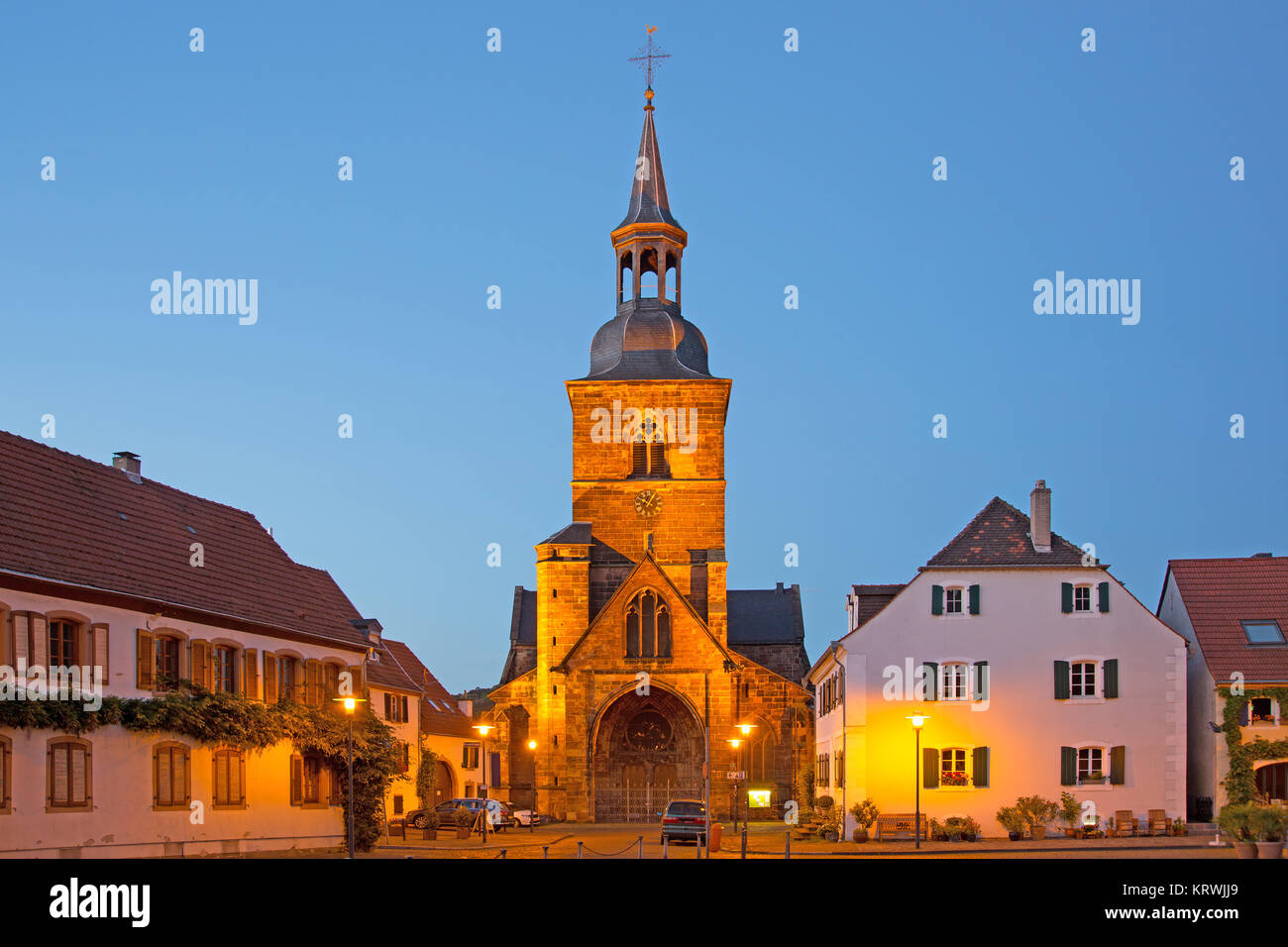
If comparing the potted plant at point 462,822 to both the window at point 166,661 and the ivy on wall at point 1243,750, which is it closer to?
the window at point 166,661

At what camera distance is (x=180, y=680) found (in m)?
32.5

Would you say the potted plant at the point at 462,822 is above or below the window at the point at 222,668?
below

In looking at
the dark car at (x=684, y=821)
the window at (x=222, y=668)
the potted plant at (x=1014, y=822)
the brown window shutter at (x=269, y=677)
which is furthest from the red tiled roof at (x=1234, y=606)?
the window at (x=222, y=668)

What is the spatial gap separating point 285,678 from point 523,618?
37.4 meters

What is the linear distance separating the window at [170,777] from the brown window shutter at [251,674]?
3.44 m

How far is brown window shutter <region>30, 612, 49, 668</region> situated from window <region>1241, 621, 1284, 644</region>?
30897mm

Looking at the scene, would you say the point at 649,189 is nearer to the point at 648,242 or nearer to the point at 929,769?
the point at 648,242

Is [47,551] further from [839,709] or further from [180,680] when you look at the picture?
[839,709]

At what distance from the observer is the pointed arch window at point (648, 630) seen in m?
62.1

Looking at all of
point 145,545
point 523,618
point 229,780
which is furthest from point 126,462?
point 523,618

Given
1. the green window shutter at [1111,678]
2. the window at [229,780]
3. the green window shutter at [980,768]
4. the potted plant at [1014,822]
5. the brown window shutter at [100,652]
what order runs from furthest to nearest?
1. the green window shutter at [1111,678]
2. the green window shutter at [980,768]
3. the potted plant at [1014,822]
4. the window at [229,780]
5. the brown window shutter at [100,652]

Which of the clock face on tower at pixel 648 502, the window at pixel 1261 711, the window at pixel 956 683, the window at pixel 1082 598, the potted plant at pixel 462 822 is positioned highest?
the clock face on tower at pixel 648 502

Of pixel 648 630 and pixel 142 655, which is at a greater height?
pixel 648 630

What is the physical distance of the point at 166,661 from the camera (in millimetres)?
32719
